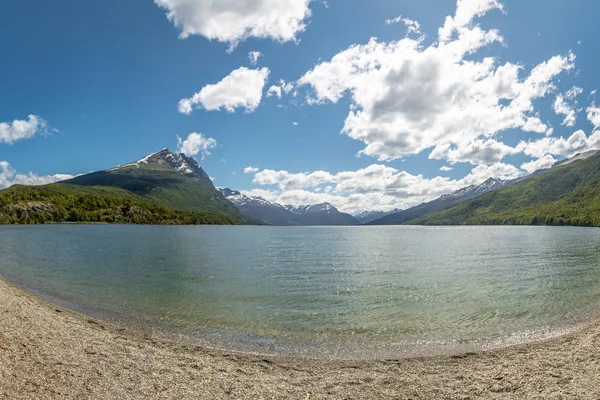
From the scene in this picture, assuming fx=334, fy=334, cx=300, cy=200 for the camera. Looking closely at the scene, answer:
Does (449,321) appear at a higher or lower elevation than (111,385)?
lower

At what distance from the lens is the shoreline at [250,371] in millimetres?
15141

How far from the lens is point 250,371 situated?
1864 centimetres

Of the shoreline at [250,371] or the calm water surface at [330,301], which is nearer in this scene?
the shoreline at [250,371]

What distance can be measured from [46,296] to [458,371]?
40.7m

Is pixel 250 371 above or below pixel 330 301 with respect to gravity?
above

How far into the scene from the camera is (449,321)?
29406 millimetres

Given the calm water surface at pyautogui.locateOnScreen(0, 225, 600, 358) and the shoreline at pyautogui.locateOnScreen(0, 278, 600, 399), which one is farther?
the calm water surface at pyautogui.locateOnScreen(0, 225, 600, 358)

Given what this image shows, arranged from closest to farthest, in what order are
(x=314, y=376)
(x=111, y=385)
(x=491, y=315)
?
1. (x=111, y=385)
2. (x=314, y=376)
3. (x=491, y=315)

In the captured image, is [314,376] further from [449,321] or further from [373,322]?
[449,321]

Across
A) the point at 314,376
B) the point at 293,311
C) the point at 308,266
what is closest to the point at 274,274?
the point at 308,266

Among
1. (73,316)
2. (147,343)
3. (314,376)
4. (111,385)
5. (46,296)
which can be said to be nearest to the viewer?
(111,385)

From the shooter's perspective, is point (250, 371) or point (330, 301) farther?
point (330, 301)

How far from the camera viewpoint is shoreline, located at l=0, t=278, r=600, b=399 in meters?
15.1

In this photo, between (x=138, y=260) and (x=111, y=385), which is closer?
(x=111, y=385)
